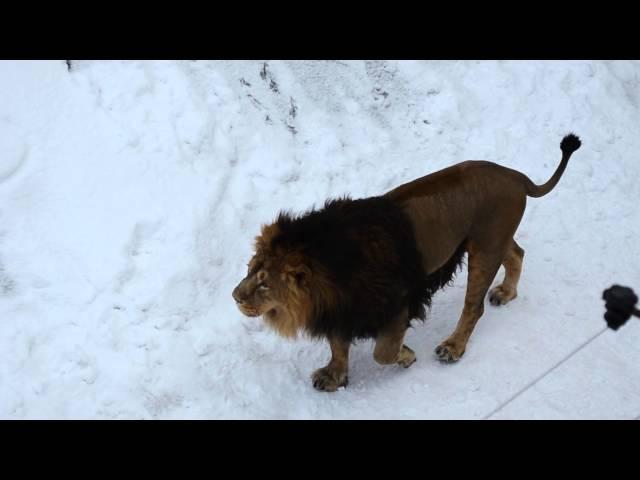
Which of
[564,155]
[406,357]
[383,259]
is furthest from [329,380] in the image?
[564,155]

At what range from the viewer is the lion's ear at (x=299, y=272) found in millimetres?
4531

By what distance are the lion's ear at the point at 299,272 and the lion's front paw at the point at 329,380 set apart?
1106mm

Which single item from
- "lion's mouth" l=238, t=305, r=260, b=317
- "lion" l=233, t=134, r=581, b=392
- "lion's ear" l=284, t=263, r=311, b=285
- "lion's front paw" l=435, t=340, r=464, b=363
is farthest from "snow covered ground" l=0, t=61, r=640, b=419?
"lion's ear" l=284, t=263, r=311, b=285

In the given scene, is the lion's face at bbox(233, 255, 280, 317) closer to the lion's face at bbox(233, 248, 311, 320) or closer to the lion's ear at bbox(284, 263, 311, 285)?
the lion's face at bbox(233, 248, 311, 320)

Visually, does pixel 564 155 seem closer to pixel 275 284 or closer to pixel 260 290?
pixel 275 284

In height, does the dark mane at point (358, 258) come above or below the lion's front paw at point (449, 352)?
above

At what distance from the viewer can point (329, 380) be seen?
5324 mm

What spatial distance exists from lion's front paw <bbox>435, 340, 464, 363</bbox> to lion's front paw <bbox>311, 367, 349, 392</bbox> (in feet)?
2.83

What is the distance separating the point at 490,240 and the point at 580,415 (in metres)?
1.51

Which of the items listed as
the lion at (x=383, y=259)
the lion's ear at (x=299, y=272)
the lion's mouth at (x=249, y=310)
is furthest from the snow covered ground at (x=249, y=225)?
the lion's ear at (x=299, y=272)

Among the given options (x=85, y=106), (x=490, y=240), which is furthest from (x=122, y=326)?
(x=490, y=240)

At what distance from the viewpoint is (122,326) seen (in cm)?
539

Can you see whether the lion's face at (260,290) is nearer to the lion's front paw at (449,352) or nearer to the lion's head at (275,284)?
the lion's head at (275,284)

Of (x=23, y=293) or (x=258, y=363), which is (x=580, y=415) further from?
(x=23, y=293)
